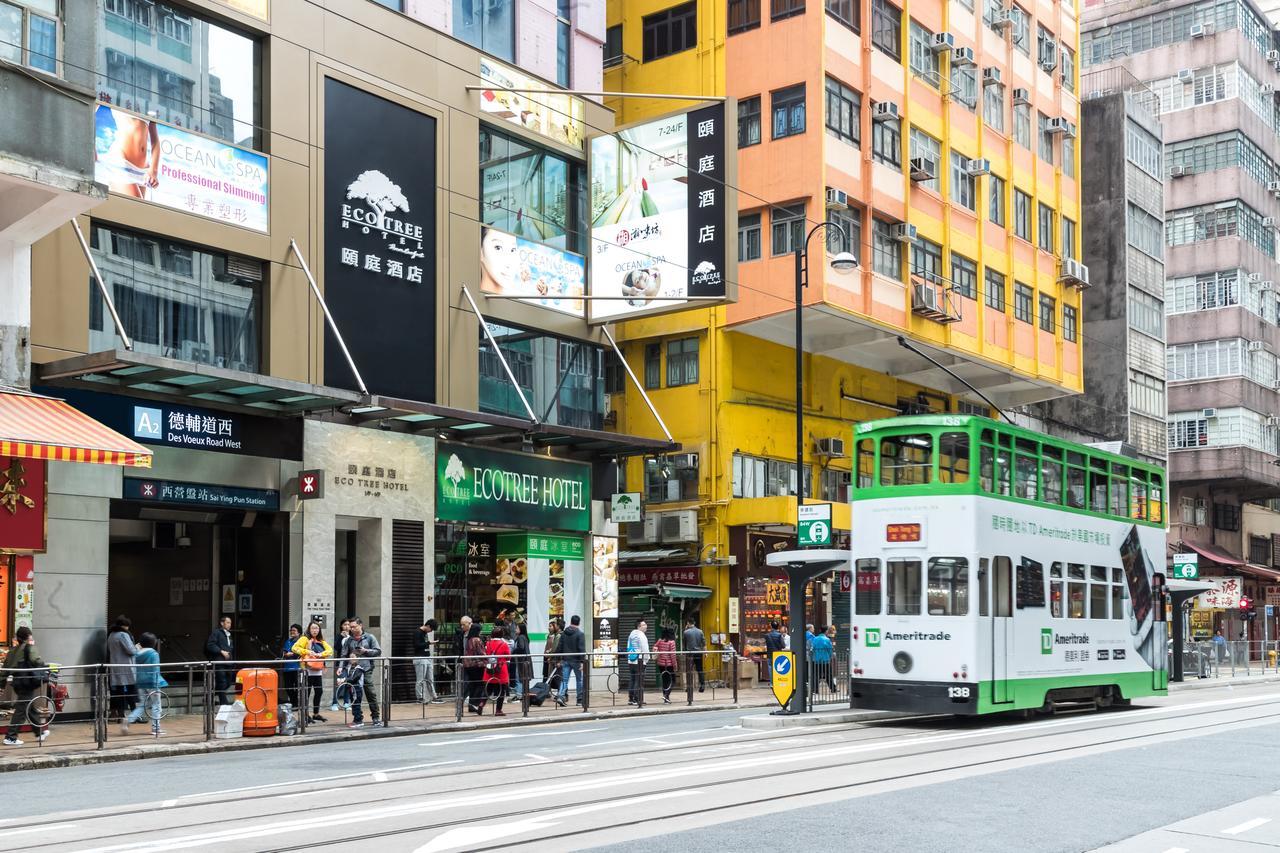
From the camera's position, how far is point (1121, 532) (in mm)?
23891

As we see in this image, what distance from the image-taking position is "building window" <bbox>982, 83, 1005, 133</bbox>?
143 feet

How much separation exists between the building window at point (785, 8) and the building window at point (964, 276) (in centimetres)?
877

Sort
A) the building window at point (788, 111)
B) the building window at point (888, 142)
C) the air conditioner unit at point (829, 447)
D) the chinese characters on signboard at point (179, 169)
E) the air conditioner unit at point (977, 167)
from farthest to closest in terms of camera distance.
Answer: the air conditioner unit at point (977, 167), the air conditioner unit at point (829, 447), the building window at point (888, 142), the building window at point (788, 111), the chinese characters on signboard at point (179, 169)

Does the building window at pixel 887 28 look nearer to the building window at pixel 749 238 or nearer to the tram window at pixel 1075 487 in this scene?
the building window at pixel 749 238

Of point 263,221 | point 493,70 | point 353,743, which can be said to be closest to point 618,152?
point 493,70

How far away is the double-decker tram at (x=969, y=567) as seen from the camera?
65.2ft

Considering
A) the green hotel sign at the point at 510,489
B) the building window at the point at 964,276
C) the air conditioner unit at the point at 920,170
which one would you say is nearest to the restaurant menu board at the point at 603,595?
the green hotel sign at the point at 510,489

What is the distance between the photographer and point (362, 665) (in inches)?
822

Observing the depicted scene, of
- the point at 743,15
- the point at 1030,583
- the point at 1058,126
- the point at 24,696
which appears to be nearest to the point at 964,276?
the point at 1058,126

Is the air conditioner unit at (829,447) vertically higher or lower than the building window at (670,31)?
lower

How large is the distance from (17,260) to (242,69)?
19.9 ft

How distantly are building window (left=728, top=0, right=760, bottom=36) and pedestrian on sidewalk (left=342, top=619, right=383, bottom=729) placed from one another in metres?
21.4

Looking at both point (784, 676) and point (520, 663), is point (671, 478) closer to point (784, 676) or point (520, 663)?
point (520, 663)

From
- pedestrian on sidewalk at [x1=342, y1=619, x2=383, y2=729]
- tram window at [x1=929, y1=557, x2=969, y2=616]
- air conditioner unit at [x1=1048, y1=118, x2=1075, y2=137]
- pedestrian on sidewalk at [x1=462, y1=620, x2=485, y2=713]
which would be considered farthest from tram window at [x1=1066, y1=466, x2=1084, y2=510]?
air conditioner unit at [x1=1048, y1=118, x2=1075, y2=137]
